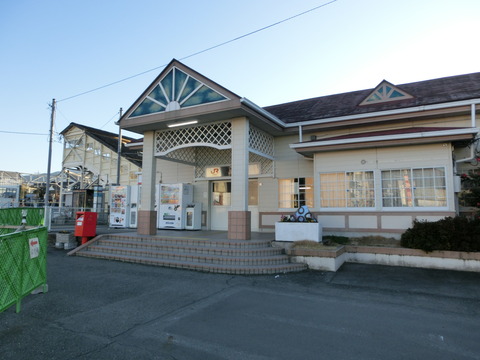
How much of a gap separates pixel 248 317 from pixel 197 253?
13.6ft

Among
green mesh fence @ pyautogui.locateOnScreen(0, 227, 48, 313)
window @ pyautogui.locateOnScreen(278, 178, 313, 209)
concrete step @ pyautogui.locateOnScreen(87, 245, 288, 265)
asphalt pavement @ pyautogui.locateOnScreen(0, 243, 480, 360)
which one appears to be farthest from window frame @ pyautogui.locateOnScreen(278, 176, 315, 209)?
green mesh fence @ pyautogui.locateOnScreen(0, 227, 48, 313)

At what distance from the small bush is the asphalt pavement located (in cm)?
66

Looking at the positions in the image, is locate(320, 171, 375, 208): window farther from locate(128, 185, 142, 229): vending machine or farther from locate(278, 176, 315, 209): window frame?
locate(128, 185, 142, 229): vending machine

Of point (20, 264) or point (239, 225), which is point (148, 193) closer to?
point (239, 225)

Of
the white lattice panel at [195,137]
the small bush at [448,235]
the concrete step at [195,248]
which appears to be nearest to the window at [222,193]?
the white lattice panel at [195,137]

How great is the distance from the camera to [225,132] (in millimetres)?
9852

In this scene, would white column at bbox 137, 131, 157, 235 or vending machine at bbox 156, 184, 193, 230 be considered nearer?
white column at bbox 137, 131, 157, 235

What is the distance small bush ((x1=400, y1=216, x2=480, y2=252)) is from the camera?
7.34m

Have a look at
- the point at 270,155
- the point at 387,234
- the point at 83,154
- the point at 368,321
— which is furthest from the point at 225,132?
the point at 83,154

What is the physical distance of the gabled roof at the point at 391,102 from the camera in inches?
383

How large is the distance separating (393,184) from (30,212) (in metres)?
13.1

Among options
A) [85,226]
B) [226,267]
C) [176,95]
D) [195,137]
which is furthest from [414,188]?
[85,226]

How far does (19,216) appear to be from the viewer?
11.4m

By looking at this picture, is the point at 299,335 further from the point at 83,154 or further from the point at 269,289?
the point at 83,154
